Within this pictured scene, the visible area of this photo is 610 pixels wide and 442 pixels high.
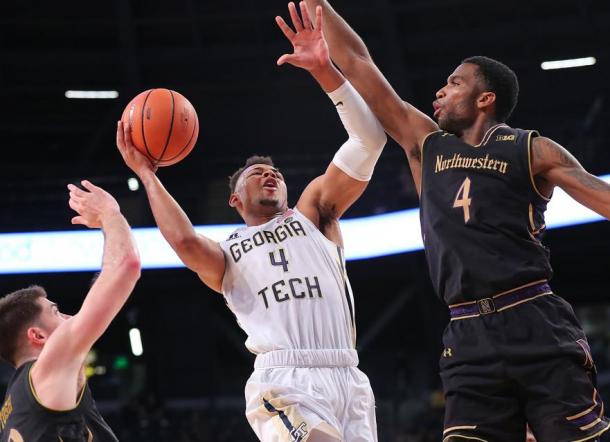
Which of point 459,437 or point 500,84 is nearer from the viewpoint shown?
point 459,437

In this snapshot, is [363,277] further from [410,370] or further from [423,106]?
[423,106]

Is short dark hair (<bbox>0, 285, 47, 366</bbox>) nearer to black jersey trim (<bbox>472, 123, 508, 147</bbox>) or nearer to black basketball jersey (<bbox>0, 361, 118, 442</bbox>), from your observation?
black basketball jersey (<bbox>0, 361, 118, 442</bbox>)

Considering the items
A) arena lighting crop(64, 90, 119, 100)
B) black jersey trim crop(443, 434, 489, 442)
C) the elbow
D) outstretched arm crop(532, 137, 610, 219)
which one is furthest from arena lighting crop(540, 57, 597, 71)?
black jersey trim crop(443, 434, 489, 442)

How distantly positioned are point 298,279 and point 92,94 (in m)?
13.0

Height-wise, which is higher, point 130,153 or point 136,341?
point 130,153

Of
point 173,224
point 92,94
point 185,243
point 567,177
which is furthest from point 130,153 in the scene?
point 92,94

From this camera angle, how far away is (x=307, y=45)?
466 centimetres

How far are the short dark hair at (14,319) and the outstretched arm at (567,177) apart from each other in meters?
2.31

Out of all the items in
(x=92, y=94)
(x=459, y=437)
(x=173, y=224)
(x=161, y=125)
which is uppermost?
(x=92, y=94)

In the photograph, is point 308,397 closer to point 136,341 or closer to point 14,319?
point 14,319

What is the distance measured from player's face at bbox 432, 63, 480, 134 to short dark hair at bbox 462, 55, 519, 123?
40mm

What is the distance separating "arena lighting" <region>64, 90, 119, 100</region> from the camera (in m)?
16.6

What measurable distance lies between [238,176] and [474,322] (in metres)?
1.97

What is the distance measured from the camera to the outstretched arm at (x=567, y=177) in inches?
141
